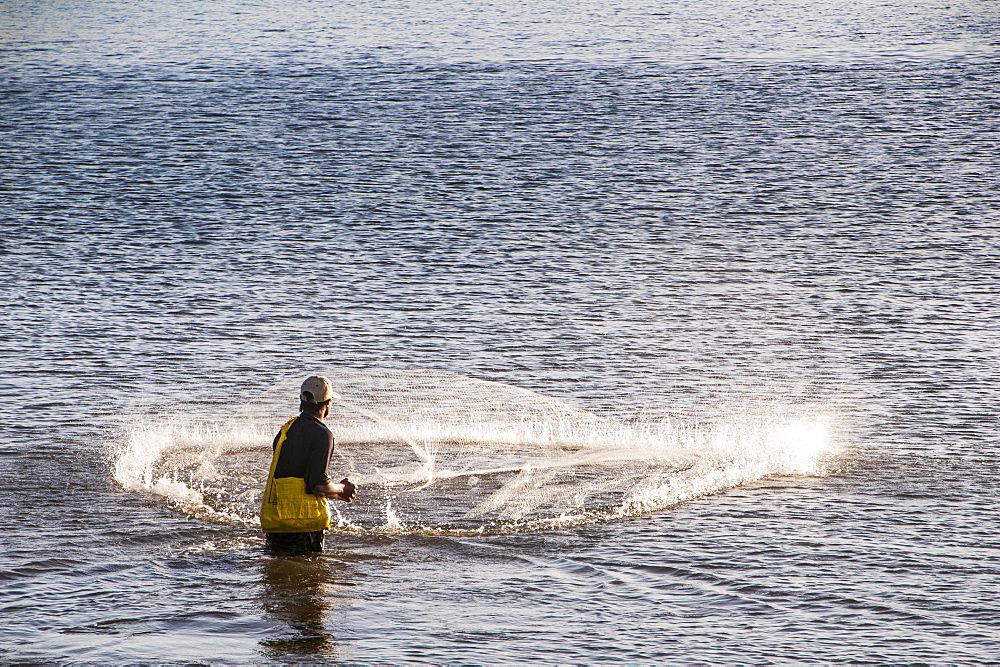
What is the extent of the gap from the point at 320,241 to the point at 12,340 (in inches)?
372

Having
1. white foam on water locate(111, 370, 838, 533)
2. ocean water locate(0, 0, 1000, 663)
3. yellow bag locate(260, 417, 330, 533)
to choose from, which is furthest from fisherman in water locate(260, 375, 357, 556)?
white foam on water locate(111, 370, 838, 533)

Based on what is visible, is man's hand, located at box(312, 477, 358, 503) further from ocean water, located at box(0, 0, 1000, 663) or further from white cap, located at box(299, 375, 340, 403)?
ocean water, located at box(0, 0, 1000, 663)

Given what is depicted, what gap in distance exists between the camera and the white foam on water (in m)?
11.5

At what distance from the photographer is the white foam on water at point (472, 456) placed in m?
11.5

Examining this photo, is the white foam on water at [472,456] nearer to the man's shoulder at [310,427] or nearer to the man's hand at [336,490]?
the man's hand at [336,490]

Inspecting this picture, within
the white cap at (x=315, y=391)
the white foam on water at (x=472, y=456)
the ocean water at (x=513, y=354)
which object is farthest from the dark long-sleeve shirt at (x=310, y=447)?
the white foam on water at (x=472, y=456)

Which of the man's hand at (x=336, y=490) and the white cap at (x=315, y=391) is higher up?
the white cap at (x=315, y=391)

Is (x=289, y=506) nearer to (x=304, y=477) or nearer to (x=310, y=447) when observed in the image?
(x=304, y=477)

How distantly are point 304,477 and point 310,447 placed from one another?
0.28 meters

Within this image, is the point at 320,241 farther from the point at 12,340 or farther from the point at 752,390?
the point at 752,390

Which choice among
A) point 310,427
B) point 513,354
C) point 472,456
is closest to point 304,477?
point 310,427

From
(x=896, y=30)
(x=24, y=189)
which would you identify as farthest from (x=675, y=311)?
(x=896, y=30)

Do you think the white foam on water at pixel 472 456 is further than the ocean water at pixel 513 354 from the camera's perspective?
Yes

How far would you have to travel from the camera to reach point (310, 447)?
903 cm
